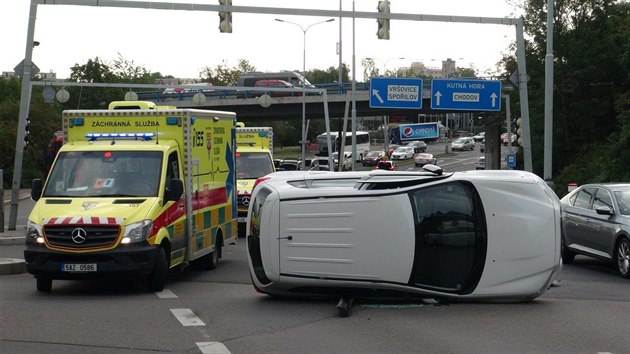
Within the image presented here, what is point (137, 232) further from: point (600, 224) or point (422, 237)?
point (600, 224)

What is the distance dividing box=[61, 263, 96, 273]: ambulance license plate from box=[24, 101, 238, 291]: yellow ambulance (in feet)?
0.05

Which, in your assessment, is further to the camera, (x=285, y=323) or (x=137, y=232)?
(x=137, y=232)

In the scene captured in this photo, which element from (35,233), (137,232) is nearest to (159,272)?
A: (137,232)

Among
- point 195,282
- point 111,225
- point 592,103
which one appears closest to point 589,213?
point 195,282

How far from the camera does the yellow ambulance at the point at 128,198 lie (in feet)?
43.9

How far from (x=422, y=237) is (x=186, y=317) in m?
3.05

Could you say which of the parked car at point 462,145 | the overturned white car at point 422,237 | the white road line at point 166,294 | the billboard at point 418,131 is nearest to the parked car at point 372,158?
the billboard at point 418,131

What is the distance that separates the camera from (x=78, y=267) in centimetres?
1329

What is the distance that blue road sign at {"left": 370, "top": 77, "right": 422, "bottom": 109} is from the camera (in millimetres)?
41250

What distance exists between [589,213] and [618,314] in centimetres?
649

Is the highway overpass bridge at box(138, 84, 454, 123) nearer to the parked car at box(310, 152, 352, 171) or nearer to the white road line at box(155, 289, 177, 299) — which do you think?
the parked car at box(310, 152, 352, 171)

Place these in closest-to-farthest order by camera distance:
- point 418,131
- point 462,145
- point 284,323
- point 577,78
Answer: point 284,323 → point 577,78 → point 418,131 → point 462,145

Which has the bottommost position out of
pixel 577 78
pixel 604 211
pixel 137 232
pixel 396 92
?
pixel 604 211

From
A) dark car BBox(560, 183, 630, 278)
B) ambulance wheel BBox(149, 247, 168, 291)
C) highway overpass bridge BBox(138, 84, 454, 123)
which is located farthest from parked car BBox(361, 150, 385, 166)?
ambulance wheel BBox(149, 247, 168, 291)
